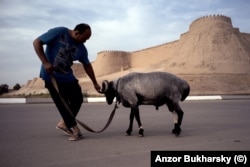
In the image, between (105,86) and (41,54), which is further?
(105,86)

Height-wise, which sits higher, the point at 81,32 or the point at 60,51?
the point at 81,32

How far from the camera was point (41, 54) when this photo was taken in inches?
207

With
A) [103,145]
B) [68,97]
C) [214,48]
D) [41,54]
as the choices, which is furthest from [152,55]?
[103,145]

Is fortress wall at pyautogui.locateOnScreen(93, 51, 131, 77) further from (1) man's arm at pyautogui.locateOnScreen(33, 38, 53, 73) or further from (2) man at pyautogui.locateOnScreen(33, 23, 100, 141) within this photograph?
(1) man's arm at pyautogui.locateOnScreen(33, 38, 53, 73)

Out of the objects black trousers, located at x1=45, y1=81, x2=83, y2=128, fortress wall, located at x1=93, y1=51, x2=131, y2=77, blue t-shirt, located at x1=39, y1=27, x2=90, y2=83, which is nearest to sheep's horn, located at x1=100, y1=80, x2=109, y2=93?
black trousers, located at x1=45, y1=81, x2=83, y2=128

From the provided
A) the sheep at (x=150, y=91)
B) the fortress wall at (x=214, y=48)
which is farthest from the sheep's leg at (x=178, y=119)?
the fortress wall at (x=214, y=48)

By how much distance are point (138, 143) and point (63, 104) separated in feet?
4.93

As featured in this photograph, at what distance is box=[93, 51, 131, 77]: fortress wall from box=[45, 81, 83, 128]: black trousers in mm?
101043

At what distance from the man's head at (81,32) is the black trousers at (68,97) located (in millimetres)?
835

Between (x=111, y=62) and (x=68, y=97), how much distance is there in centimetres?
10371

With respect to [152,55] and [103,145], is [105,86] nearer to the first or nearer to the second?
[103,145]

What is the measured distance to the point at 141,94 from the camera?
6094 mm

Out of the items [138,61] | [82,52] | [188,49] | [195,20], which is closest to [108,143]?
[82,52]

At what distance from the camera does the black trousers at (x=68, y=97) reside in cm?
570
